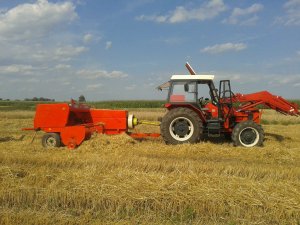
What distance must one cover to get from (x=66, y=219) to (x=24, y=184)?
5.55ft

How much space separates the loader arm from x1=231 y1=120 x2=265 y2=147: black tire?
0.90 meters

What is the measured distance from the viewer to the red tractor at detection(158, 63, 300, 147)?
10.3 m

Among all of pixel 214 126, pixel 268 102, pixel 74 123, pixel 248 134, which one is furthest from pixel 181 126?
pixel 74 123

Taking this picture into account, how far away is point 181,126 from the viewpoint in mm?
10477

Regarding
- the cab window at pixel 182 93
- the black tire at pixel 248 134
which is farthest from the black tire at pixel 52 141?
the black tire at pixel 248 134

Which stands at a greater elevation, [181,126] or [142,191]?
[181,126]

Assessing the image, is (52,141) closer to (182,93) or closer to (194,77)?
(182,93)

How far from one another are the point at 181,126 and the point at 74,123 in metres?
3.42

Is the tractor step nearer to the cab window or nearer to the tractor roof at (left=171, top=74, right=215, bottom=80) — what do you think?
the cab window

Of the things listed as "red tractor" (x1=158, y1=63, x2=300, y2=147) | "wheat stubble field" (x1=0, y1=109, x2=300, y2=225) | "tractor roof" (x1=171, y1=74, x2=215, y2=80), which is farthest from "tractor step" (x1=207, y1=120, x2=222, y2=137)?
"wheat stubble field" (x1=0, y1=109, x2=300, y2=225)

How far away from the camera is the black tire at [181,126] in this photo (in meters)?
10.3

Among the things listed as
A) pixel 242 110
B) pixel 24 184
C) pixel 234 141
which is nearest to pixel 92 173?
pixel 24 184

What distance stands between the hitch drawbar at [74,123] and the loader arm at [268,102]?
306cm

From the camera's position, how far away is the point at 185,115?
1034 centimetres
